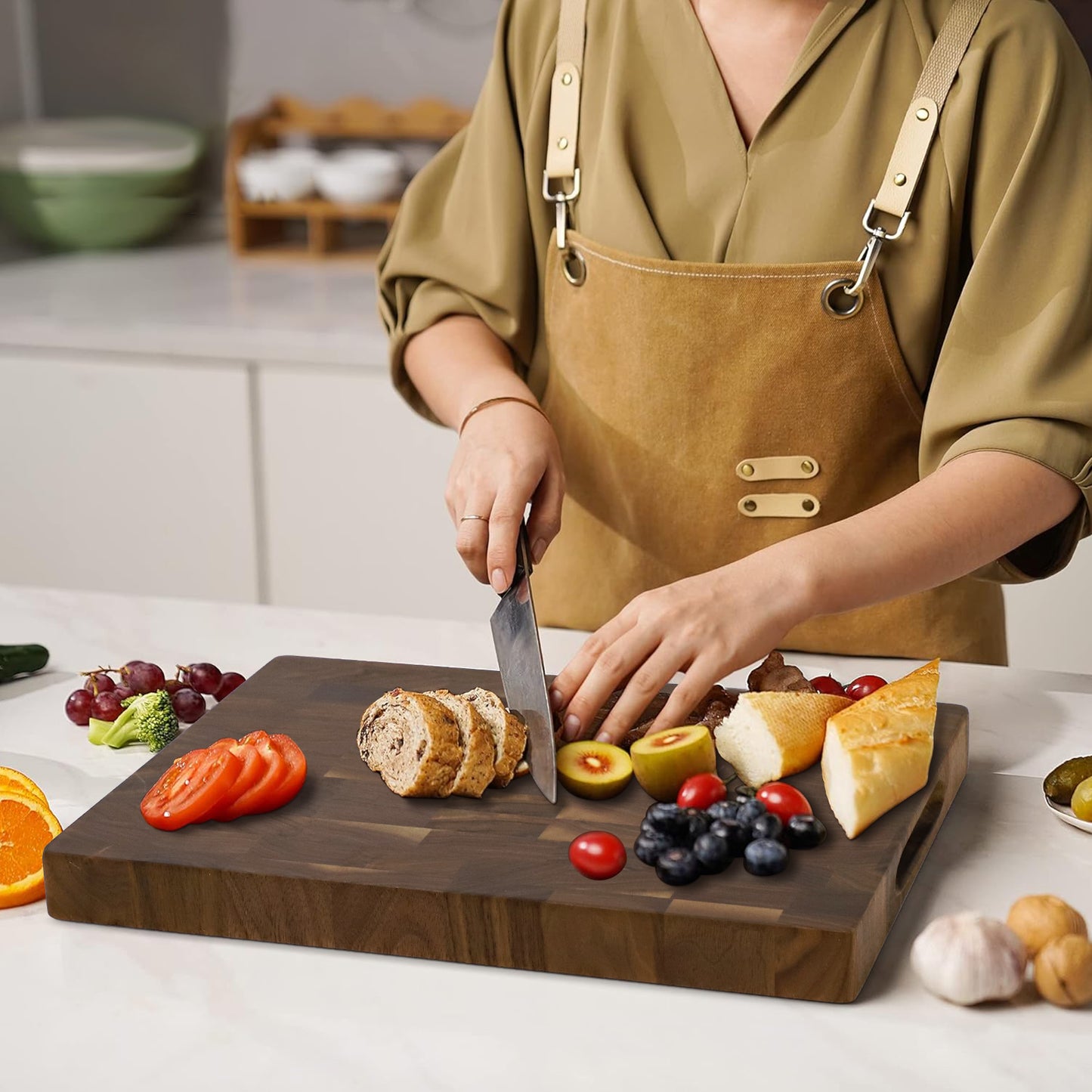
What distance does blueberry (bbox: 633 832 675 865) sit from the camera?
3.34ft

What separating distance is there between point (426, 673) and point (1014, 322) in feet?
2.02

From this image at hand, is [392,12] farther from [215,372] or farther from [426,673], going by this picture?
[426,673]

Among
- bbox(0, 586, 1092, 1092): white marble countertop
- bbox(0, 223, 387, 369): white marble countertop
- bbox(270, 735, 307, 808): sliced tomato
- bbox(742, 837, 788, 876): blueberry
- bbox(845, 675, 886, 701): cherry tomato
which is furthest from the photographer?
bbox(0, 223, 387, 369): white marble countertop

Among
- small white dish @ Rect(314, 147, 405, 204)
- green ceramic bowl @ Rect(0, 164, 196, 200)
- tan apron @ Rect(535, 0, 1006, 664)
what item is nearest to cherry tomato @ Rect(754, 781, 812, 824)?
tan apron @ Rect(535, 0, 1006, 664)

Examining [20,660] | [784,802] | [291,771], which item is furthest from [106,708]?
[784,802]

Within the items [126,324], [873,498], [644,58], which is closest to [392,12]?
[126,324]

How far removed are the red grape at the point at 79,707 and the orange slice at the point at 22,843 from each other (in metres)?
0.21

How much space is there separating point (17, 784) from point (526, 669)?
1.31 feet

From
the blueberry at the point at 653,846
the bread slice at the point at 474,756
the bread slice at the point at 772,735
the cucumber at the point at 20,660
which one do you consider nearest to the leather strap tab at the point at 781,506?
the bread slice at the point at 772,735

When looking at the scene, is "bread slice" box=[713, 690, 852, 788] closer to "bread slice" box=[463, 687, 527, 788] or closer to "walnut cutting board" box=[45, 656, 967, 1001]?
"walnut cutting board" box=[45, 656, 967, 1001]

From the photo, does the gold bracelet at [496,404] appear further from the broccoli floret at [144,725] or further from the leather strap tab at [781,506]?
the broccoli floret at [144,725]

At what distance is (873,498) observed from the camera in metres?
1.54

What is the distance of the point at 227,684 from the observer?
55.0 inches

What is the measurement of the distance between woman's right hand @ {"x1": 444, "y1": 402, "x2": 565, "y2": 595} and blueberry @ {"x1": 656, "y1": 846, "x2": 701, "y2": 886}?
0.36 meters
